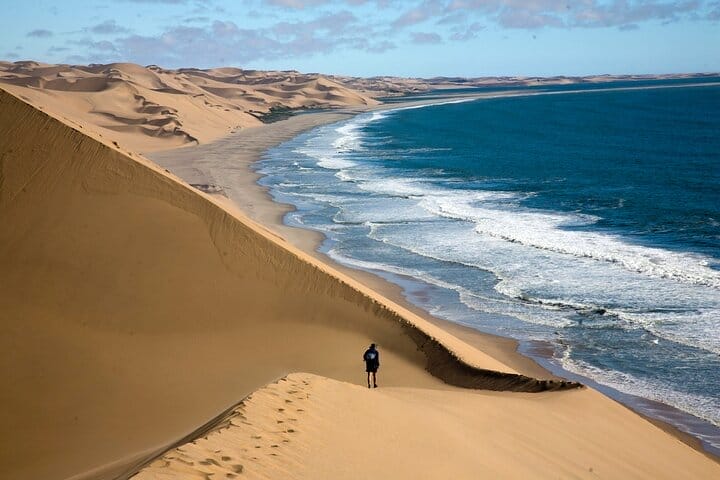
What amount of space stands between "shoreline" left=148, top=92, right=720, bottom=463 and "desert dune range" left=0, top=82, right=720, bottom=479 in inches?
53.8

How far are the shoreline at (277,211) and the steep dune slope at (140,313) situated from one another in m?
1.96

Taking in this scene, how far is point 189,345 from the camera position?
581 inches

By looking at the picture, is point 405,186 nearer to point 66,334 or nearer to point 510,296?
point 510,296

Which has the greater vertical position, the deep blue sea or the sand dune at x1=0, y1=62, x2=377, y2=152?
the sand dune at x1=0, y1=62, x2=377, y2=152

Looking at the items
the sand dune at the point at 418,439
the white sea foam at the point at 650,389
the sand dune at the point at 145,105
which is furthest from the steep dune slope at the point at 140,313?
the sand dune at the point at 145,105

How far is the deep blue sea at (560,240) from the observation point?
706 inches

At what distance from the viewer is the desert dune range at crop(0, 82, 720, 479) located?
9.71 metres

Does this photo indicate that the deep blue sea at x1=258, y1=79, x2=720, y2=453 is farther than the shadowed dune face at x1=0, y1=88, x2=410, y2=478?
Yes

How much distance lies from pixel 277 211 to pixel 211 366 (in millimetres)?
23369

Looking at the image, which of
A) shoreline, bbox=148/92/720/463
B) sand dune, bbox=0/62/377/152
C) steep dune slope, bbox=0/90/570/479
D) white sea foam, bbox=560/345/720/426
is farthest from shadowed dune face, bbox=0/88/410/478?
sand dune, bbox=0/62/377/152

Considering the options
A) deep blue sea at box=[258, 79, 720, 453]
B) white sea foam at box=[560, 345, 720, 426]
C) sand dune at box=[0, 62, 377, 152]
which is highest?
sand dune at box=[0, 62, 377, 152]

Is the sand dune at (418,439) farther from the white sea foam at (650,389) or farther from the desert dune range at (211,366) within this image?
the white sea foam at (650,389)

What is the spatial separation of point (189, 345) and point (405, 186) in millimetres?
31202

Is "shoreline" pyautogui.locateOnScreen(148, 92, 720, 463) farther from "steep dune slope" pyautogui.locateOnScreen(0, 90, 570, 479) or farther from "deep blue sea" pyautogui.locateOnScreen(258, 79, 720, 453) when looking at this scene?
"steep dune slope" pyautogui.locateOnScreen(0, 90, 570, 479)
